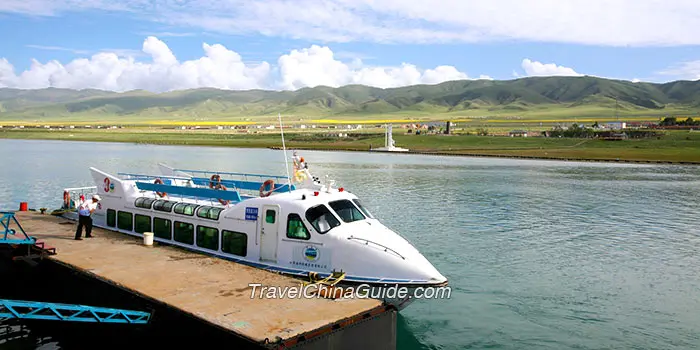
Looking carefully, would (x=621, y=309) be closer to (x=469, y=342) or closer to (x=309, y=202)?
(x=469, y=342)

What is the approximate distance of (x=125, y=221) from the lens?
21.3 metres

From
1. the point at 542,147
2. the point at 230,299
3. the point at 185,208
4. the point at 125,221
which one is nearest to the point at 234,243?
the point at 185,208

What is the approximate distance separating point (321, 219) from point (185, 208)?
19.2 feet

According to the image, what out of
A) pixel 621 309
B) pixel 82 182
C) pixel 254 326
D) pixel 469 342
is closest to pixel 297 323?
pixel 254 326

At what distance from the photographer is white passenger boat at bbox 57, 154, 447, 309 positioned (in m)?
14.9

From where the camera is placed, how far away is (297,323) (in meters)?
11.6

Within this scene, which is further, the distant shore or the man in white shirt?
the distant shore

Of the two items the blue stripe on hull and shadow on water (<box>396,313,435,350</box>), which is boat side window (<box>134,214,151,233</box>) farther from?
shadow on water (<box>396,313,435,350</box>)

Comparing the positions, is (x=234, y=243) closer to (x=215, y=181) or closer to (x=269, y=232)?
(x=269, y=232)

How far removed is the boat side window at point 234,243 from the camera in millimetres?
17125

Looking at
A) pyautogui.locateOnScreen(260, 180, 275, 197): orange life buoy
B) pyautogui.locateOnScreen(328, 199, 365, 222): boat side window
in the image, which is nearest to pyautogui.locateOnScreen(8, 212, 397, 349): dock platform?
pyautogui.locateOnScreen(328, 199, 365, 222): boat side window

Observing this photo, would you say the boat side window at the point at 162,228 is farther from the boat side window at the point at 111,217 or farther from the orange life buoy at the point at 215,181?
the orange life buoy at the point at 215,181

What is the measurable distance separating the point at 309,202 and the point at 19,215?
1657 centimetres

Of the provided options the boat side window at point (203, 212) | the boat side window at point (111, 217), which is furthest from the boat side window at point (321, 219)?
the boat side window at point (111, 217)
